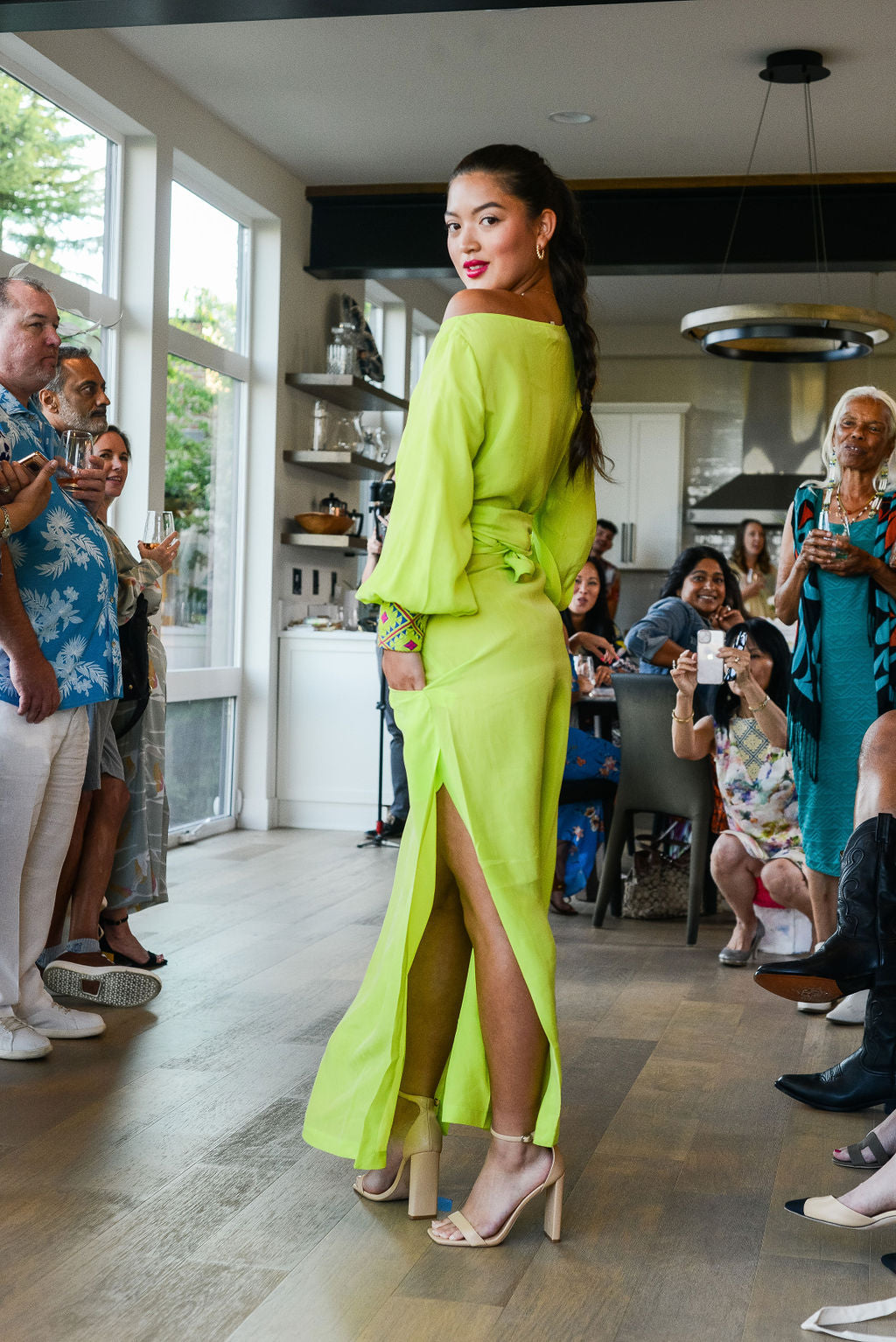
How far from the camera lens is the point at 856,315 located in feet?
16.2

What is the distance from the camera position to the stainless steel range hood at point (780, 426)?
394 inches

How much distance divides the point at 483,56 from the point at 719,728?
2.60 m

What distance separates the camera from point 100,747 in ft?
10.9

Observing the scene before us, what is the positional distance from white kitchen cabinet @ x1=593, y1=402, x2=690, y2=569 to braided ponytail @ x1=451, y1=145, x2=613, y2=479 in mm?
7943

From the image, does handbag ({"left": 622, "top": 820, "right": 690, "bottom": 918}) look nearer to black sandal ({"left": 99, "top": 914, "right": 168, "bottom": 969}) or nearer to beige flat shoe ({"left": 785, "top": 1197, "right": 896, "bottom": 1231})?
black sandal ({"left": 99, "top": 914, "right": 168, "bottom": 969})

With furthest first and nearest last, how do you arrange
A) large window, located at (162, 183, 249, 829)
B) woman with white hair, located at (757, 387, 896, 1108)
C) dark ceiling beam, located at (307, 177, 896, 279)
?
1. dark ceiling beam, located at (307, 177, 896, 279)
2. large window, located at (162, 183, 249, 829)
3. woman with white hair, located at (757, 387, 896, 1108)

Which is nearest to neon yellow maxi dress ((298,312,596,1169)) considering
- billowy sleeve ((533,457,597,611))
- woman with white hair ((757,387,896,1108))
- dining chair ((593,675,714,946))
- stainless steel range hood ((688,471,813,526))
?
billowy sleeve ((533,457,597,611))

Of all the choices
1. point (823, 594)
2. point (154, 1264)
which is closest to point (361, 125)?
point (823, 594)

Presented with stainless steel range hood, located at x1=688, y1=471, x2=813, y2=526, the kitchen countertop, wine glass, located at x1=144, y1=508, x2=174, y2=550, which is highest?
stainless steel range hood, located at x1=688, y1=471, x2=813, y2=526

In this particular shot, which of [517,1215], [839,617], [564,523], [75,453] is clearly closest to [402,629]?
[564,523]

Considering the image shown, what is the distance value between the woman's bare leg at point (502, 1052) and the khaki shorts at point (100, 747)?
1.49 m

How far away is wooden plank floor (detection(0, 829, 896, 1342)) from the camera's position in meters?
1.76

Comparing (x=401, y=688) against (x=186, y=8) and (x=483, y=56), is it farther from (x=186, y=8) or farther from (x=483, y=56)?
(x=483, y=56)

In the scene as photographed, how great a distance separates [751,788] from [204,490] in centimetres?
304
